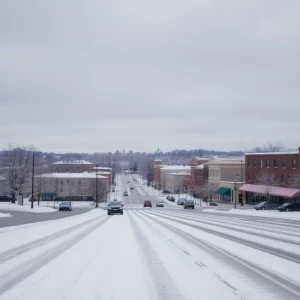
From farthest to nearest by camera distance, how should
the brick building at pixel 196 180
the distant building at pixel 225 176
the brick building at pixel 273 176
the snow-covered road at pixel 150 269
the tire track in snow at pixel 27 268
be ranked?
1. the brick building at pixel 196 180
2. the distant building at pixel 225 176
3. the brick building at pixel 273 176
4. the tire track in snow at pixel 27 268
5. the snow-covered road at pixel 150 269

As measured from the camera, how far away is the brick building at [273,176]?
6775 cm

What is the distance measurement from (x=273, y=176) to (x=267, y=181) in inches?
81.8

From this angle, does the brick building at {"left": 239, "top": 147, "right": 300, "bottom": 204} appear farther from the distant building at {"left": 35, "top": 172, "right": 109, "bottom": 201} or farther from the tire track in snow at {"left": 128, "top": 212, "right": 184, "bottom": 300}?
the tire track in snow at {"left": 128, "top": 212, "right": 184, "bottom": 300}

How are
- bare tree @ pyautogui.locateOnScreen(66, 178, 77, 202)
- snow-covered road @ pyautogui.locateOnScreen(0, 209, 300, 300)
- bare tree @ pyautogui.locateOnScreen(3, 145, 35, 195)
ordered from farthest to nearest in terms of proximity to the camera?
bare tree @ pyautogui.locateOnScreen(66, 178, 77, 202), bare tree @ pyautogui.locateOnScreen(3, 145, 35, 195), snow-covered road @ pyautogui.locateOnScreen(0, 209, 300, 300)

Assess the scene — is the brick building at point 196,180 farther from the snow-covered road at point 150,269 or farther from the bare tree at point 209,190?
the snow-covered road at point 150,269

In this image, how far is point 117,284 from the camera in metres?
10.5

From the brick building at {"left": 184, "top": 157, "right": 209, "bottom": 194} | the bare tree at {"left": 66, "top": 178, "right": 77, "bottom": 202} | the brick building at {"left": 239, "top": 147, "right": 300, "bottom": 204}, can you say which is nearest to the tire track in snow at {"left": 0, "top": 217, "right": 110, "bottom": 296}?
the brick building at {"left": 239, "top": 147, "right": 300, "bottom": 204}

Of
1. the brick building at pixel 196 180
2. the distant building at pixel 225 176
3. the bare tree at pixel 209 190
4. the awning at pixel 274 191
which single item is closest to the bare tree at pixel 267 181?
the awning at pixel 274 191

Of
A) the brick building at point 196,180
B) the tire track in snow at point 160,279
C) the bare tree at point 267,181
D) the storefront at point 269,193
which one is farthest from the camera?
the brick building at point 196,180

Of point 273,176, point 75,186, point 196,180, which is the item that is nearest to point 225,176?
point 196,180

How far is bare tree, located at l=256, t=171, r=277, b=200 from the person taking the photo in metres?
70.8

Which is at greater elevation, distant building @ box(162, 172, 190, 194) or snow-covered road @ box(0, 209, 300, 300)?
distant building @ box(162, 172, 190, 194)

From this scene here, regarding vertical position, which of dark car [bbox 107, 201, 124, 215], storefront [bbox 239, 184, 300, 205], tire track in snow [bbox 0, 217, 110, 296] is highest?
storefront [bbox 239, 184, 300, 205]

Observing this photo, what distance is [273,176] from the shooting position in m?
73.4
